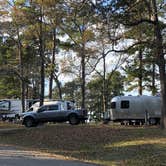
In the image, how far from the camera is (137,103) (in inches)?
1781

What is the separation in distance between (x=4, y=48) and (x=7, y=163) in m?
43.5

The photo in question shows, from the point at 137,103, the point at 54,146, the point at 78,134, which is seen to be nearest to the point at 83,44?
the point at 137,103

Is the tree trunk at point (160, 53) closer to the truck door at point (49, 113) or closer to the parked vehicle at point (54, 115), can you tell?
the parked vehicle at point (54, 115)

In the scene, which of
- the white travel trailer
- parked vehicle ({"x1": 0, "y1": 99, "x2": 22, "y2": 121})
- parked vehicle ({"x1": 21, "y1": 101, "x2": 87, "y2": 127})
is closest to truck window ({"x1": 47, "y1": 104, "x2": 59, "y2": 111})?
parked vehicle ({"x1": 21, "y1": 101, "x2": 87, "y2": 127})

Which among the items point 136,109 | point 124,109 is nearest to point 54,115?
point 124,109

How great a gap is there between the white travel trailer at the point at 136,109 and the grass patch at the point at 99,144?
13143 mm

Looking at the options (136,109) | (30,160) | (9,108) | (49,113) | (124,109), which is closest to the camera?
(30,160)

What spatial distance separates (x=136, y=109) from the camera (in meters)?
45.2

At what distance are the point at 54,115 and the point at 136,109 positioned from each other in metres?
8.90

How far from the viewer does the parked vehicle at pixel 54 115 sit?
130 feet

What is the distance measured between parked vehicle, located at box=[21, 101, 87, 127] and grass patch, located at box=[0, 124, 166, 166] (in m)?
5.71

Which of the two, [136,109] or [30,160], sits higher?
[136,109]

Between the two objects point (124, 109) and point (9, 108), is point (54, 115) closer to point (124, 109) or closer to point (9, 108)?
point (124, 109)

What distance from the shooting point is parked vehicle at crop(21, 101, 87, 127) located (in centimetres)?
3959
